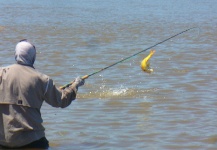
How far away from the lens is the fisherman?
17.8 feet

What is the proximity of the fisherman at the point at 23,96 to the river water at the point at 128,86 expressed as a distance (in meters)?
1.82

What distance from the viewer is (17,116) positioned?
5453mm

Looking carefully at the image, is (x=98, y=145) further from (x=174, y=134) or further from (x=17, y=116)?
(x=17, y=116)

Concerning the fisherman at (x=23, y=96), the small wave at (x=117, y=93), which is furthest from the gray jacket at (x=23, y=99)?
the small wave at (x=117, y=93)

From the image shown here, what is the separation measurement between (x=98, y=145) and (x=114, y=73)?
5235 mm

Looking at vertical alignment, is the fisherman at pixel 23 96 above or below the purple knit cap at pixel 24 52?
below

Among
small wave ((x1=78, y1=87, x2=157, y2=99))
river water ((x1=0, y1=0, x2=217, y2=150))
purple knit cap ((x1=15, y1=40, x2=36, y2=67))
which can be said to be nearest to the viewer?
purple knit cap ((x1=15, y1=40, x2=36, y2=67))

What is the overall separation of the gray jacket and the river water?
1.81m

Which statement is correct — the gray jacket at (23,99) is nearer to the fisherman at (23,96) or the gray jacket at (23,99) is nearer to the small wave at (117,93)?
the fisherman at (23,96)

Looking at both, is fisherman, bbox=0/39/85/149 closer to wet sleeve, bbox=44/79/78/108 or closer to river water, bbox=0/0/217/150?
wet sleeve, bbox=44/79/78/108

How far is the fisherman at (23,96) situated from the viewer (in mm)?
5418

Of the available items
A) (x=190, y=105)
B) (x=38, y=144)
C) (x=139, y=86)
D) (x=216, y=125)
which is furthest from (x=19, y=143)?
(x=139, y=86)

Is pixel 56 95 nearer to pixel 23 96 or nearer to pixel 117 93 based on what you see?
pixel 23 96

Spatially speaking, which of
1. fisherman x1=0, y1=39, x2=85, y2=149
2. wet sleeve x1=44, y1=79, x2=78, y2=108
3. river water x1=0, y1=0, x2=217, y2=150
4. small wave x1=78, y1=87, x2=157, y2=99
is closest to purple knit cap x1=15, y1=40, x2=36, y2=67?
fisherman x1=0, y1=39, x2=85, y2=149
